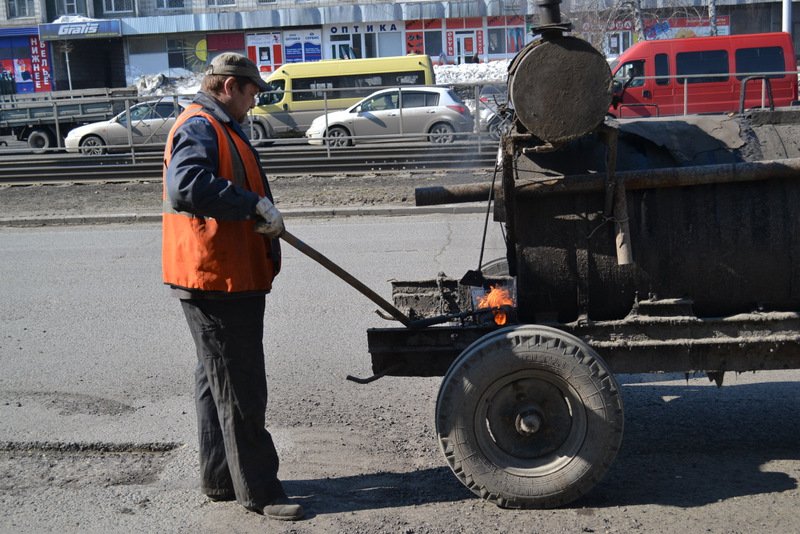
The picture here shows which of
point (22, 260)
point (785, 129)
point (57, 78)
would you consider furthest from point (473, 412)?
point (57, 78)

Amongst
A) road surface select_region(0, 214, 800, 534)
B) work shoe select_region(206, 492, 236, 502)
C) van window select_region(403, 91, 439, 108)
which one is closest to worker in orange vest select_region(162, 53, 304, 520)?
work shoe select_region(206, 492, 236, 502)

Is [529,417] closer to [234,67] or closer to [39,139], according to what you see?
[234,67]

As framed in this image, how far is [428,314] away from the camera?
4793mm

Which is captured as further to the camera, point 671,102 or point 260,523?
point 671,102

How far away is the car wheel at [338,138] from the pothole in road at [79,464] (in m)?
13.5

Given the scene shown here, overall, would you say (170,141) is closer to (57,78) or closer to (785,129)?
(785,129)

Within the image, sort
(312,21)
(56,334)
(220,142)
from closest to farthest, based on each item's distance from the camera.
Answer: (220,142) < (56,334) < (312,21)

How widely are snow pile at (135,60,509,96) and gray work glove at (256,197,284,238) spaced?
96.1 feet

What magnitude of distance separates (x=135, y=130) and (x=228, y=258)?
→ 56.4 feet

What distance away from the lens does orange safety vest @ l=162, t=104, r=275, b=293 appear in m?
3.73

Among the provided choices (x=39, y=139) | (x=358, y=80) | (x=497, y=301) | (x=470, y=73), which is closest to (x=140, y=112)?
(x=358, y=80)

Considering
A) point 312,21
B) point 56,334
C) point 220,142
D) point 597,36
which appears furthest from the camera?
point 312,21

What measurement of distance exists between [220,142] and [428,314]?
5.08 ft

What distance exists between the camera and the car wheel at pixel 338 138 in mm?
18141
